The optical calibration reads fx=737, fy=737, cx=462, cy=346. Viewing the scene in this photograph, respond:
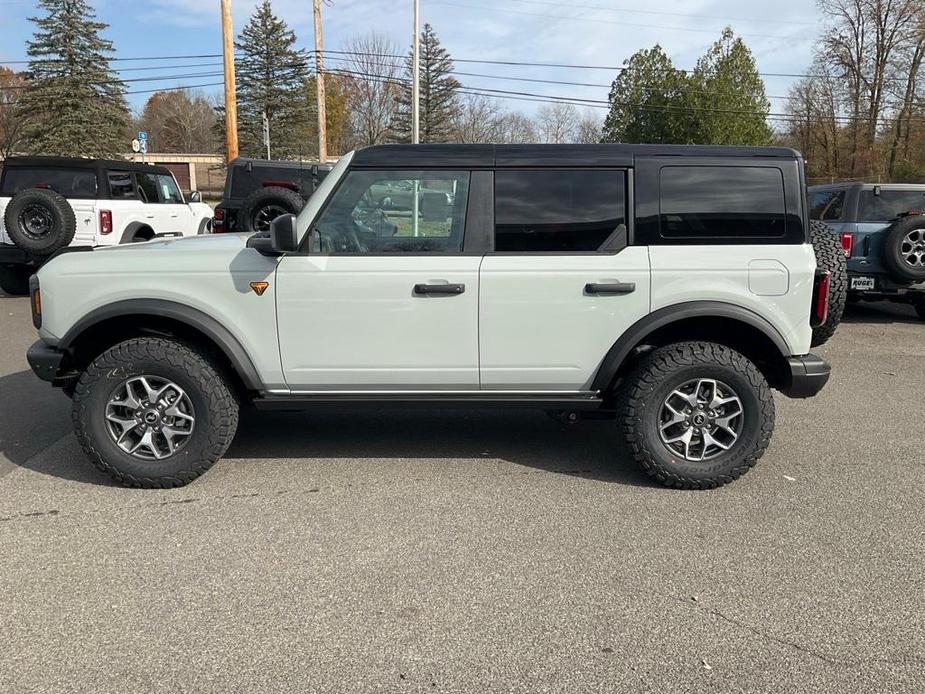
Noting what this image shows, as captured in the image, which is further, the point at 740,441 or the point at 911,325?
the point at 911,325

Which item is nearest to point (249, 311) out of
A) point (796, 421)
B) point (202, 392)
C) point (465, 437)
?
point (202, 392)

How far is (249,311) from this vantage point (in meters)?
4.02

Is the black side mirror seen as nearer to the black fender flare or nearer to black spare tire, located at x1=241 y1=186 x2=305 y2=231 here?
the black fender flare

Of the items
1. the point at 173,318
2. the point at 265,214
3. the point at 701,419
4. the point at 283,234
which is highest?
the point at 265,214

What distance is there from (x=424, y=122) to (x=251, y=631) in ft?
173

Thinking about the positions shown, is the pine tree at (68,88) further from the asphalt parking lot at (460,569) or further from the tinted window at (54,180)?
the asphalt parking lot at (460,569)

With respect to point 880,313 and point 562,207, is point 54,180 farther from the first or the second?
point 880,313

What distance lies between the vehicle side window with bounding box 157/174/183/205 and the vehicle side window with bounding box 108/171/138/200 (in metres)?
0.84

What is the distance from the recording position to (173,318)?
3979 millimetres

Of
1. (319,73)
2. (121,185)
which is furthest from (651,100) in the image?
(121,185)

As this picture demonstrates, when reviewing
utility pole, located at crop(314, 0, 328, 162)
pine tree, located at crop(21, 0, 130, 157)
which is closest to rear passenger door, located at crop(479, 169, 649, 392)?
utility pole, located at crop(314, 0, 328, 162)

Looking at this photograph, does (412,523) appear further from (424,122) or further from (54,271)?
(424,122)

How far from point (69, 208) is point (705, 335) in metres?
9.05

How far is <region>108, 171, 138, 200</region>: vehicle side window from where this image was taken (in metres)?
10.9
